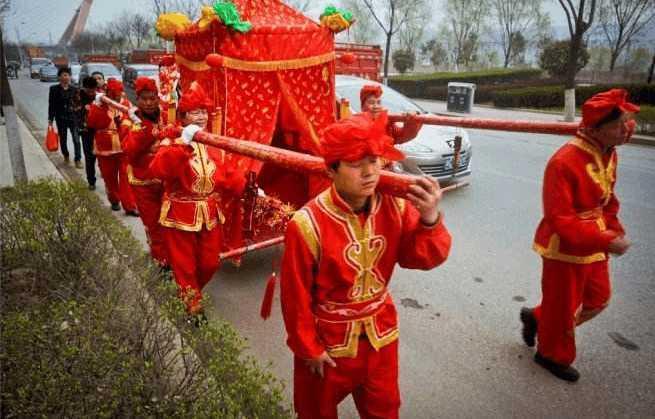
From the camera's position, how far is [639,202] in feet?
21.6

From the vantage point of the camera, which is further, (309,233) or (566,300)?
(566,300)

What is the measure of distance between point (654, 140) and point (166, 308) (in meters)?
12.2

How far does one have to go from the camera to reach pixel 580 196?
2.71 metres

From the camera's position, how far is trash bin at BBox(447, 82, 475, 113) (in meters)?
16.7

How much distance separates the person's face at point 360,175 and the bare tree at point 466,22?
130ft

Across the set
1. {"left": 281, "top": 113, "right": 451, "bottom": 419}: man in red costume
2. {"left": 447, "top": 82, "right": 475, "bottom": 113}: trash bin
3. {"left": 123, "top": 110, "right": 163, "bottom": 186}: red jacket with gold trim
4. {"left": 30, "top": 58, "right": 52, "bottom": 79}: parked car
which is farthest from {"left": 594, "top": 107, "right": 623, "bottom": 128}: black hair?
{"left": 30, "top": 58, "right": 52, "bottom": 79}: parked car

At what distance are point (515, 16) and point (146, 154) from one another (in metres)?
39.3

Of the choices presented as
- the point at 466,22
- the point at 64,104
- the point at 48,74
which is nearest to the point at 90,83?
the point at 64,104

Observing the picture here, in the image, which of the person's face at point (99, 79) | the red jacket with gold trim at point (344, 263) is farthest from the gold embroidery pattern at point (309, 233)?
the person's face at point (99, 79)

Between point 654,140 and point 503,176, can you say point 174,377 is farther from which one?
point 654,140

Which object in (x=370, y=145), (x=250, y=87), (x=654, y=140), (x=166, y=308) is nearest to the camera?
(x=370, y=145)

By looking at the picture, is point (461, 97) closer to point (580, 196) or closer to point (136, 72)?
point (136, 72)

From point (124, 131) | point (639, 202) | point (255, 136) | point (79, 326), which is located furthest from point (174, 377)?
point (639, 202)

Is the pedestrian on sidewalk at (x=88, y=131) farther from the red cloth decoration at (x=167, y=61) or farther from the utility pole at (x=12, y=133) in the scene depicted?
the red cloth decoration at (x=167, y=61)
